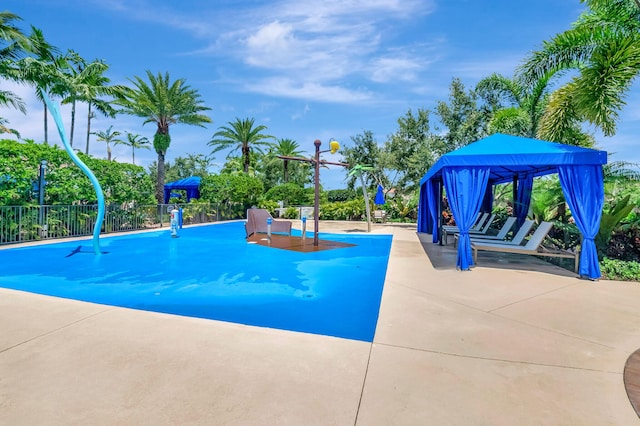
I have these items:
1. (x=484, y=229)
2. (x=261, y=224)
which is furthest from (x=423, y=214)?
(x=261, y=224)

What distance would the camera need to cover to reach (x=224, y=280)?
7.03 m

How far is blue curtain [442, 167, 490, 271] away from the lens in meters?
7.53

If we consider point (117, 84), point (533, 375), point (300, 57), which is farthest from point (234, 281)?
point (117, 84)

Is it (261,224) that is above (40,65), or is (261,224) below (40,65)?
below

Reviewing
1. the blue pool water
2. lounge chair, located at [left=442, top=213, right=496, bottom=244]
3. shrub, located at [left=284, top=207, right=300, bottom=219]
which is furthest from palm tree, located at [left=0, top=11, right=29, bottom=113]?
lounge chair, located at [left=442, top=213, right=496, bottom=244]

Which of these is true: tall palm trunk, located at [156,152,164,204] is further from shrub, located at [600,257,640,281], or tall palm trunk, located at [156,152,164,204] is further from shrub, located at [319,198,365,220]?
shrub, located at [600,257,640,281]

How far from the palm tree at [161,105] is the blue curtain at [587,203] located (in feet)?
72.6

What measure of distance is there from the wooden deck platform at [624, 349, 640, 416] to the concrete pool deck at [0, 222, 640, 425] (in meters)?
0.05

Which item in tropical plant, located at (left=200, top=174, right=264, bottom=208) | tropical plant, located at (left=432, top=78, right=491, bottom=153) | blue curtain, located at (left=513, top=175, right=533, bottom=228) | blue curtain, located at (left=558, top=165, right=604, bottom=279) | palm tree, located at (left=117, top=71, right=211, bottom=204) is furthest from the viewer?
tropical plant, located at (left=200, top=174, right=264, bottom=208)

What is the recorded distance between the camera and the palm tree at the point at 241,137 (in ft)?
101

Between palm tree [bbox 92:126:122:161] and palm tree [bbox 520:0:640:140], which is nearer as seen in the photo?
palm tree [bbox 520:0:640:140]

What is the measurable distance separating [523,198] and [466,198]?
4.57m

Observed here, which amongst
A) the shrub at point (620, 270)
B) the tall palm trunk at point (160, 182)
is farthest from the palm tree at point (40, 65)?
the shrub at point (620, 270)

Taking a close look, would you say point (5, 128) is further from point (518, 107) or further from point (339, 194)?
point (518, 107)
